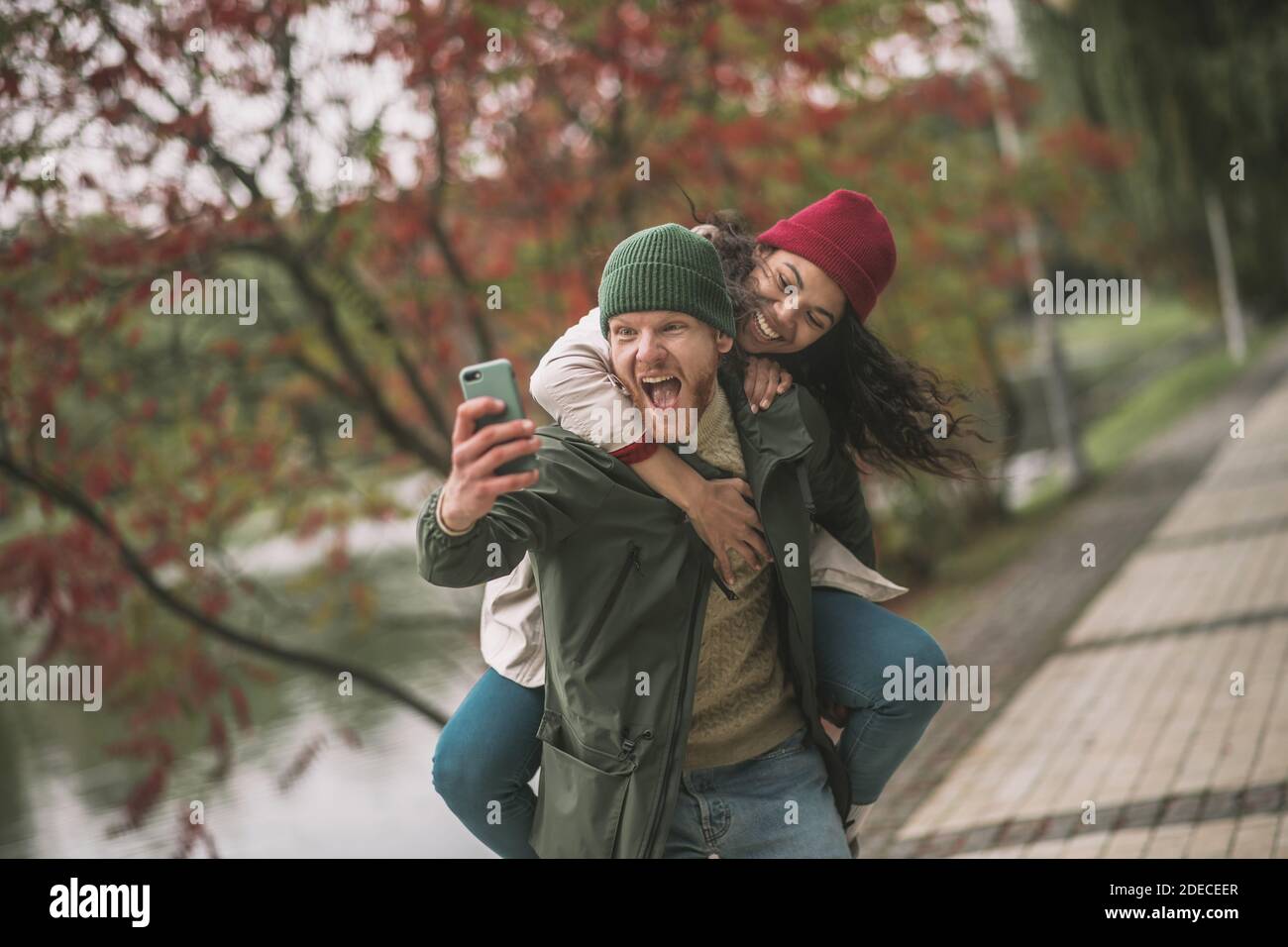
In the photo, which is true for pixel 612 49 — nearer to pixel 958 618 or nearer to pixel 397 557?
pixel 958 618

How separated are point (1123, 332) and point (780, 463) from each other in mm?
44261

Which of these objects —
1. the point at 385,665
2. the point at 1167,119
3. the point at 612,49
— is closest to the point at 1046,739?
the point at 612,49

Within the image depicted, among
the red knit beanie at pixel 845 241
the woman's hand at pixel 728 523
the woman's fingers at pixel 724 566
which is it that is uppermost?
the red knit beanie at pixel 845 241

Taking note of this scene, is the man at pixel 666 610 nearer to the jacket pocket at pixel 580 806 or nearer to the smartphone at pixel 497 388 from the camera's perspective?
the jacket pocket at pixel 580 806

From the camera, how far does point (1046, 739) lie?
266 inches

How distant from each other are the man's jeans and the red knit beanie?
0.84 m

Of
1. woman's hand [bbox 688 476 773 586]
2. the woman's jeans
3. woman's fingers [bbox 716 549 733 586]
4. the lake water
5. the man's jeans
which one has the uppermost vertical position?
woman's hand [bbox 688 476 773 586]

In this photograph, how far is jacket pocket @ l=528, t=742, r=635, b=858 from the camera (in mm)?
2242
